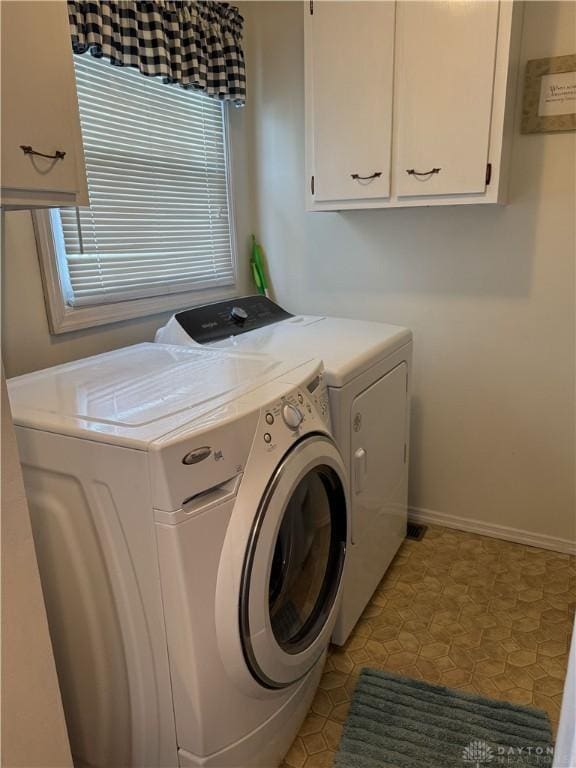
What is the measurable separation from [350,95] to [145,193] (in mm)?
832

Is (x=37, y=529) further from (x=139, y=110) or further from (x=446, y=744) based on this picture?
(x=139, y=110)

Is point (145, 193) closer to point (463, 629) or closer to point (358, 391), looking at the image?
point (358, 391)

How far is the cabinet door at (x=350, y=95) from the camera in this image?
1.85 metres

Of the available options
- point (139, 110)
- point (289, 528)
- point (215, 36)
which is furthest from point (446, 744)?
point (215, 36)

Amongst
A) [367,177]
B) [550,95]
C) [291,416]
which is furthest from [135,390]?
[550,95]

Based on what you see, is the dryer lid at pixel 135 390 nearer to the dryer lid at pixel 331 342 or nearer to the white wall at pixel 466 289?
the dryer lid at pixel 331 342

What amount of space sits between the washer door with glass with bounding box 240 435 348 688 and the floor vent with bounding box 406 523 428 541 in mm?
1051

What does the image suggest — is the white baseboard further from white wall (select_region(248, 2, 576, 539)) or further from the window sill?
the window sill

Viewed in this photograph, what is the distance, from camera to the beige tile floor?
1.61m

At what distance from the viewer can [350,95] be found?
6.37 ft

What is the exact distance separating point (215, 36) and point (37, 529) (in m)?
1.93

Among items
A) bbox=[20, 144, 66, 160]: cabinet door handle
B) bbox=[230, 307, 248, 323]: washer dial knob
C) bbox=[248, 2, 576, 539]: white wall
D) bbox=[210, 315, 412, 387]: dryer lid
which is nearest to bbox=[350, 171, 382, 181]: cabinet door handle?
bbox=[248, 2, 576, 539]: white wall

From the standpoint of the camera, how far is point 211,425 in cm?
101

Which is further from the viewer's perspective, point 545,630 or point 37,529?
point 545,630
